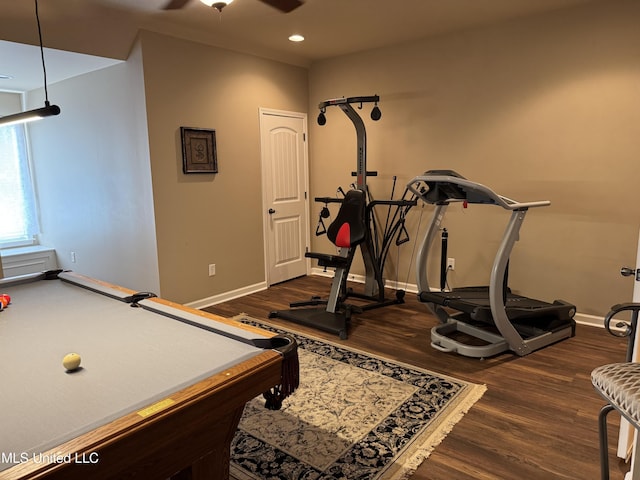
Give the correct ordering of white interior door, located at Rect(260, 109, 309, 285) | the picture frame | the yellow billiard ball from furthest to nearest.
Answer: white interior door, located at Rect(260, 109, 309, 285) → the picture frame → the yellow billiard ball

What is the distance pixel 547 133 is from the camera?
3.89 metres

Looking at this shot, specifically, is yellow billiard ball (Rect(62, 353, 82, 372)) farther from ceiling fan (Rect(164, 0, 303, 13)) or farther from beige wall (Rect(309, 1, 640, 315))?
beige wall (Rect(309, 1, 640, 315))

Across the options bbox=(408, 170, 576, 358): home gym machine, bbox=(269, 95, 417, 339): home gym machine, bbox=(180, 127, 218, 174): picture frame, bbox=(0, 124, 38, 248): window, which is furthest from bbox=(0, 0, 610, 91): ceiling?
bbox=(408, 170, 576, 358): home gym machine

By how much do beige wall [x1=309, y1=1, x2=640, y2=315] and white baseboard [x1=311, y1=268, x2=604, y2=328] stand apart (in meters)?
0.07

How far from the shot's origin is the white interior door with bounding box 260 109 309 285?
16.5 ft

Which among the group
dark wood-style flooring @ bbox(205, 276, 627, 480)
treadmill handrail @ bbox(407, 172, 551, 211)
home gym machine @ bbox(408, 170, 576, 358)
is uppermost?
treadmill handrail @ bbox(407, 172, 551, 211)

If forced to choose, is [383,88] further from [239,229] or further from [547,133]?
[239,229]

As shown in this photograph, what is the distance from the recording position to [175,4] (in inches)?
133

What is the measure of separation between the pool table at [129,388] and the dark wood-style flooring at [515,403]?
1050 mm

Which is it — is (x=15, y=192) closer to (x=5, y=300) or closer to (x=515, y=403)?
(x=5, y=300)

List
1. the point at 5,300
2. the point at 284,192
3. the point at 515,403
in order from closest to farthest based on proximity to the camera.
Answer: the point at 5,300, the point at 515,403, the point at 284,192

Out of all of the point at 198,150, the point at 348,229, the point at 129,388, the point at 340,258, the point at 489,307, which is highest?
the point at 198,150

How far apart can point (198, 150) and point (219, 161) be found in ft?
0.91

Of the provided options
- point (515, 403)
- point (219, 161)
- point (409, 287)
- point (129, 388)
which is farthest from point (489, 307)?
point (219, 161)
